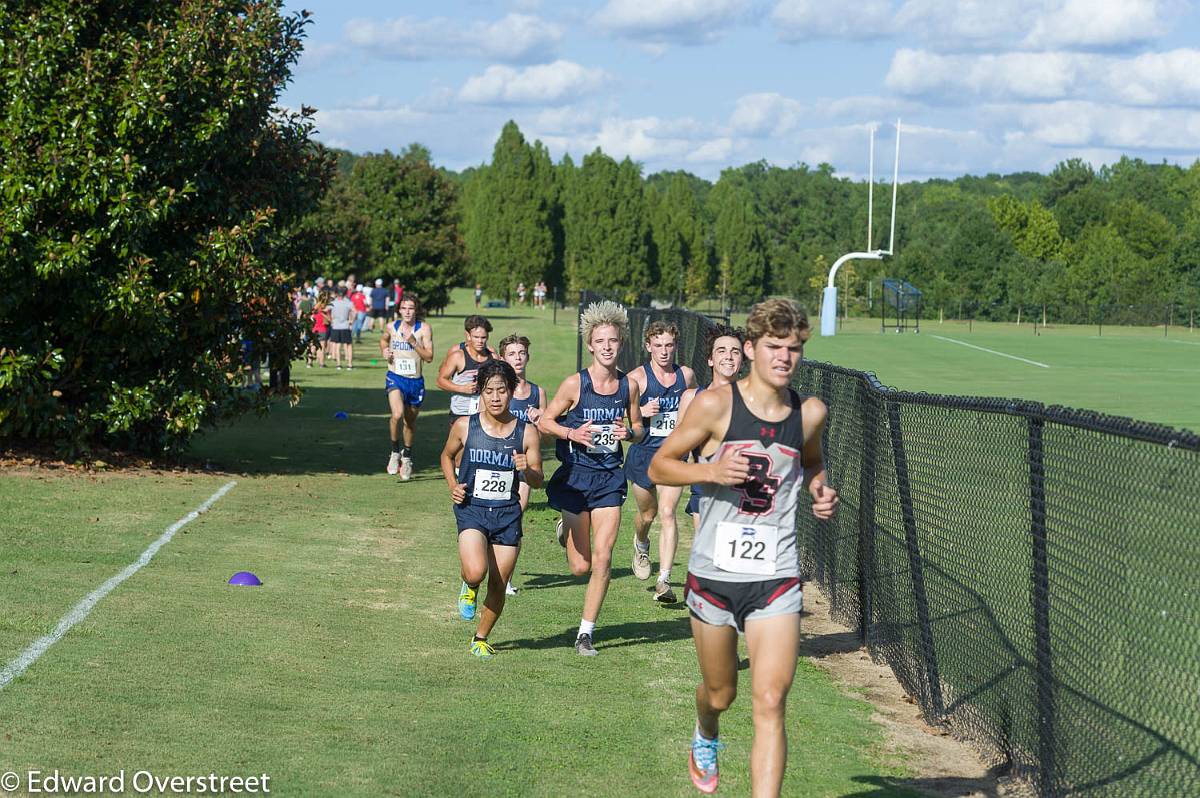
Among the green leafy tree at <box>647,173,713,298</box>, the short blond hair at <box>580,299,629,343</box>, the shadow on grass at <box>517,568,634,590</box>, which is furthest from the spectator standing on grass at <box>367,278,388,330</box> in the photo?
the green leafy tree at <box>647,173,713,298</box>

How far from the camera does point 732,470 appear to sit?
569 centimetres

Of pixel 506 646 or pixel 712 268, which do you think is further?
pixel 712 268

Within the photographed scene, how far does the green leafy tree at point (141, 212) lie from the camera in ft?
51.6

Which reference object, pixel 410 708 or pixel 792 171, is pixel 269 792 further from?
pixel 792 171

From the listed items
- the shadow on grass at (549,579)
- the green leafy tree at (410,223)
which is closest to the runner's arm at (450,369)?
the shadow on grass at (549,579)

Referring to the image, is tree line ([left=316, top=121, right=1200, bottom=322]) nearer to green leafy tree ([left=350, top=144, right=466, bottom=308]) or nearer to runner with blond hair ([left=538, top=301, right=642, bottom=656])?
green leafy tree ([left=350, top=144, right=466, bottom=308])

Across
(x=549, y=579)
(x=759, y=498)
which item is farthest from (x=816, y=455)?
(x=549, y=579)

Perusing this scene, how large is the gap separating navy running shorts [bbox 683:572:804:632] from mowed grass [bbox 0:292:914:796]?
1.12m

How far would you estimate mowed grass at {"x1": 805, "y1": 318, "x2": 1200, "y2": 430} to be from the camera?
1308 inches

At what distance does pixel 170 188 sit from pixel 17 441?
3.92 m

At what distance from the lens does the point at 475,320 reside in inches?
540

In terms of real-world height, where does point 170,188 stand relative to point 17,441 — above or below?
above

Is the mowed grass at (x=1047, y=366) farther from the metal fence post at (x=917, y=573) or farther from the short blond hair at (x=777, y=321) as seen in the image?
the short blond hair at (x=777, y=321)

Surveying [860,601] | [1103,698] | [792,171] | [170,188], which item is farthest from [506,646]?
[792,171]
